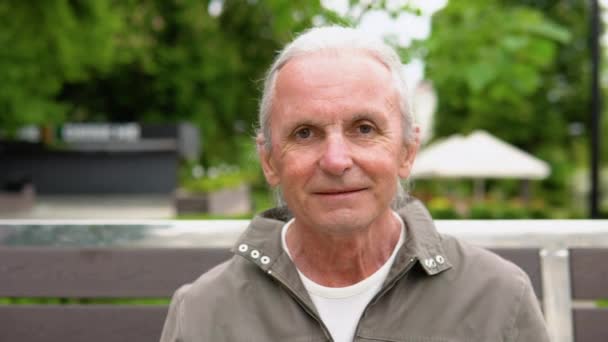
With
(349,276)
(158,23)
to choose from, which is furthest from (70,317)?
(158,23)

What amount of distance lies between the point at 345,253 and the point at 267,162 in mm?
313

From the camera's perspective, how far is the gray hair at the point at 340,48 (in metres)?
1.79

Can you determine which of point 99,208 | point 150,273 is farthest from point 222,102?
point 150,273

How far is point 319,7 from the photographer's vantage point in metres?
4.13

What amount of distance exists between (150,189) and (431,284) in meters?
24.5

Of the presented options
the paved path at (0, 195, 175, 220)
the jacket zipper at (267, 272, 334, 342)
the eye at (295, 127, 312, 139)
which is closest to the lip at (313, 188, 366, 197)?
the eye at (295, 127, 312, 139)

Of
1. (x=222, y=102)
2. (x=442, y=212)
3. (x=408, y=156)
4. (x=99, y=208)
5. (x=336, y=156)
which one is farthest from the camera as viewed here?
(x=222, y=102)

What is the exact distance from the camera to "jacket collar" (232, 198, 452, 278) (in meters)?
1.82

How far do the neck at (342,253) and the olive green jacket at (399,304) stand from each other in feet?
0.25

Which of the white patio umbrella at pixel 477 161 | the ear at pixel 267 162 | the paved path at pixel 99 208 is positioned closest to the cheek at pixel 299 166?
the ear at pixel 267 162

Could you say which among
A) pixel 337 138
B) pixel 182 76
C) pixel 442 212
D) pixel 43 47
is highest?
pixel 43 47

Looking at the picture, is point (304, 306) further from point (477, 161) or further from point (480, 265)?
point (477, 161)

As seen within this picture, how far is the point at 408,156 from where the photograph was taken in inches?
75.6

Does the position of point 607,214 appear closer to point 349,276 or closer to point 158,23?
point 349,276
